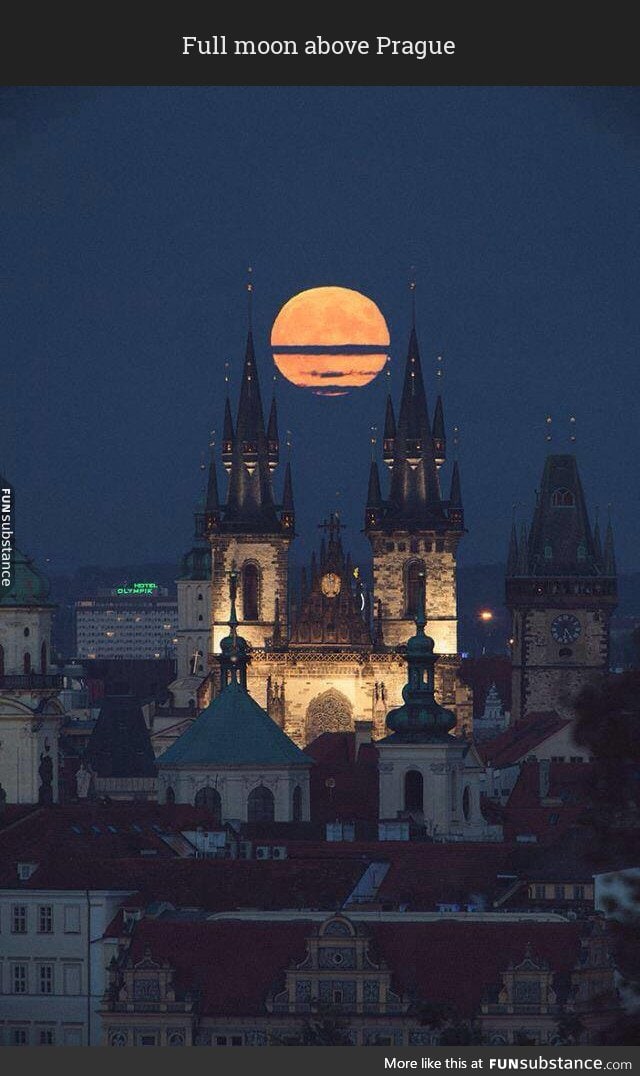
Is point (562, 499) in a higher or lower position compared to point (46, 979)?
higher

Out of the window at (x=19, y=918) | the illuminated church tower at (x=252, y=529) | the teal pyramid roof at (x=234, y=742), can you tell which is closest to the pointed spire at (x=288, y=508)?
the illuminated church tower at (x=252, y=529)

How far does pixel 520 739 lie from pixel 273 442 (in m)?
11.0

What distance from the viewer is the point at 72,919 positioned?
3863 inches

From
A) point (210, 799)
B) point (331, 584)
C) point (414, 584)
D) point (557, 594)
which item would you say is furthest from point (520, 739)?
point (210, 799)

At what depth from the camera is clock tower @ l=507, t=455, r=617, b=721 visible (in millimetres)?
165875

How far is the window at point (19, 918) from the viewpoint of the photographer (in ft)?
323

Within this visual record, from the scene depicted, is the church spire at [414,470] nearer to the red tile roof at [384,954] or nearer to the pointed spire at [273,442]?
the pointed spire at [273,442]

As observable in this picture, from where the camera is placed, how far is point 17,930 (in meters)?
98.3

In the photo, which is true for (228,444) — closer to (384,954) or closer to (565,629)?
(565,629)

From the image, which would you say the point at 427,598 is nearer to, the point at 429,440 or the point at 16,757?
the point at 429,440

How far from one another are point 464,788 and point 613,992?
151ft

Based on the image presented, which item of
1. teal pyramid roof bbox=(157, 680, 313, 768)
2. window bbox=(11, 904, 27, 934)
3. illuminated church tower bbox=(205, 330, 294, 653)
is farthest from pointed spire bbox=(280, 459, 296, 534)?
window bbox=(11, 904, 27, 934)

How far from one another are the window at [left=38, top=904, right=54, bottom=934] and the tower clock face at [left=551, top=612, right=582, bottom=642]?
68774 mm

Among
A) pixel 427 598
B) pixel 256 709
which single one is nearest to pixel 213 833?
pixel 256 709
